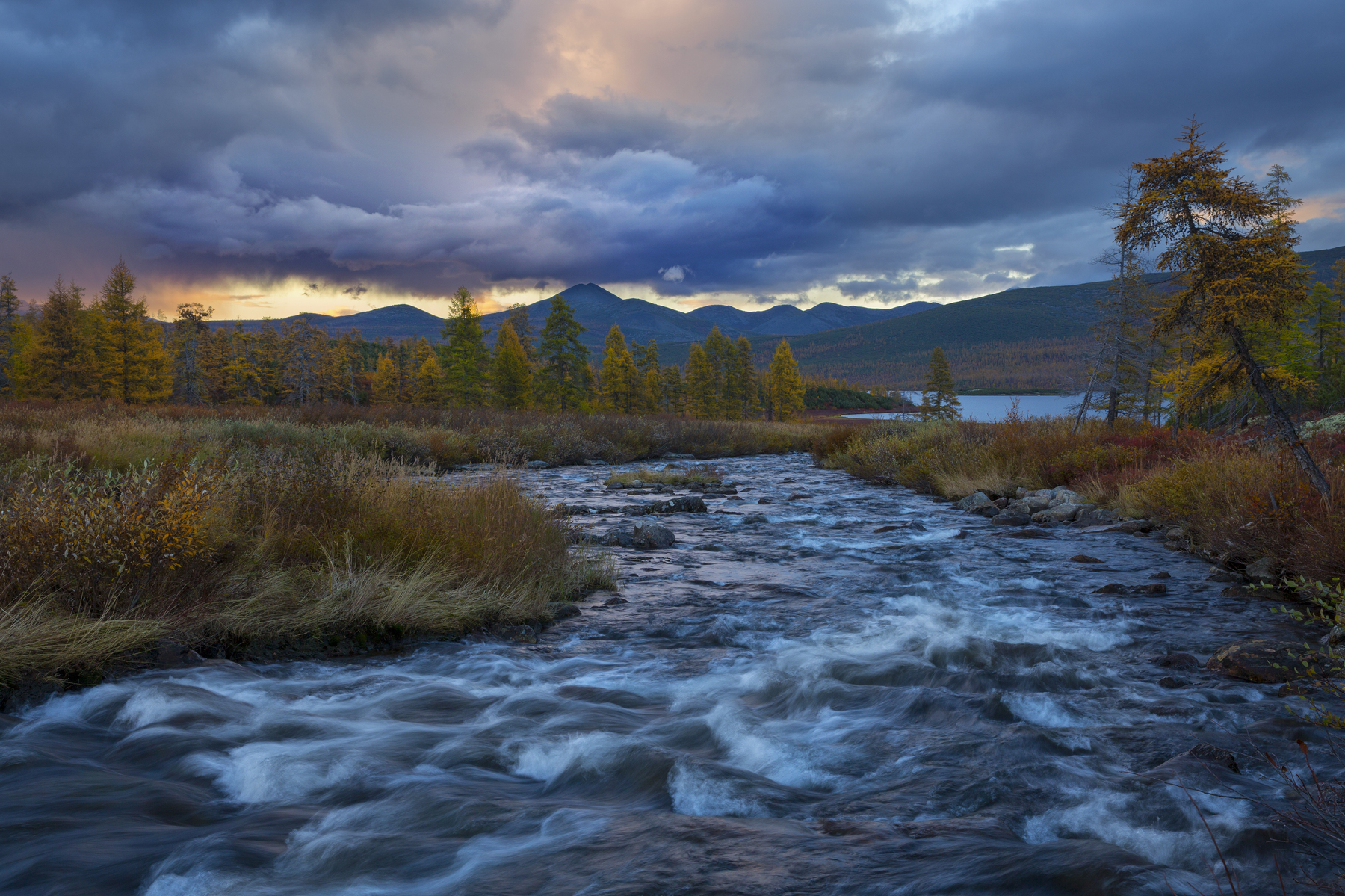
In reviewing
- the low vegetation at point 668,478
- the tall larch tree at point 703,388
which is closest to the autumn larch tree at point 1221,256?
the low vegetation at point 668,478

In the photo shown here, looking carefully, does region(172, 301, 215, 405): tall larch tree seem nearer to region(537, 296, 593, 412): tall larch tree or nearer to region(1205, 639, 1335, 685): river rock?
region(537, 296, 593, 412): tall larch tree

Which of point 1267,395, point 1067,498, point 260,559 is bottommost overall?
point 1067,498

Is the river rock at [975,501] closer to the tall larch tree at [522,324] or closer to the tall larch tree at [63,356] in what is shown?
the tall larch tree at [63,356]

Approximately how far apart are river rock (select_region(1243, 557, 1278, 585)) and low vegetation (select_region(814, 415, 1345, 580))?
0.09 meters

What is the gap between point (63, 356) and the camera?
41.1 metres

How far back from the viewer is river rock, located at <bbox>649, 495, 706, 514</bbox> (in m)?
12.8

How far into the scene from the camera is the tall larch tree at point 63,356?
4081 centimetres

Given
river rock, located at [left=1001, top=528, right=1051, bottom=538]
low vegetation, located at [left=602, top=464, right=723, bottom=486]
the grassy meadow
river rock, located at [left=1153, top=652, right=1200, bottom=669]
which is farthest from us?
low vegetation, located at [left=602, top=464, right=723, bottom=486]

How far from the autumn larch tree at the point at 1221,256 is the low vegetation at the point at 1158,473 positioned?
89cm

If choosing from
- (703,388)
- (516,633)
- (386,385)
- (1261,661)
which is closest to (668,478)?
(516,633)

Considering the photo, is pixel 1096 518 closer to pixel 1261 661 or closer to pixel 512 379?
pixel 1261 661

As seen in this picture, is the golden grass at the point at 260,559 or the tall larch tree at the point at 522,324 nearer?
the golden grass at the point at 260,559

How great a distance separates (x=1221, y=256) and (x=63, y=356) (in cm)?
5495

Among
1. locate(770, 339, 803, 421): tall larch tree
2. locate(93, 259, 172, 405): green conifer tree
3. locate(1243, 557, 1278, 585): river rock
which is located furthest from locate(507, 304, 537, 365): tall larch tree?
locate(1243, 557, 1278, 585): river rock
